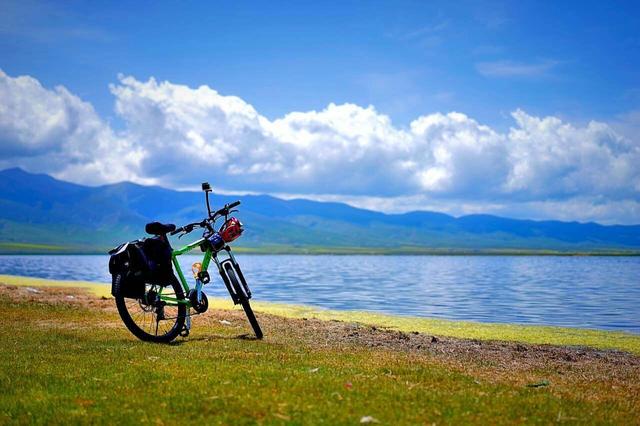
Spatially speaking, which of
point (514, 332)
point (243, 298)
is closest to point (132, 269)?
point (243, 298)

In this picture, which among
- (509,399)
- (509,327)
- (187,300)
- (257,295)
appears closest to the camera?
(509,399)

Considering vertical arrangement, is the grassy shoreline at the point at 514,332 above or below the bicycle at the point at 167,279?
below

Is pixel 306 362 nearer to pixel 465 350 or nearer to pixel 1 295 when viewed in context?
pixel 465 350

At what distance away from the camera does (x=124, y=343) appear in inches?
778

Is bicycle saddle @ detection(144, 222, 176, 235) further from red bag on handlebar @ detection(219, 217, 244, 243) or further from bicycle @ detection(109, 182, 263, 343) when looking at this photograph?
red bag on handlebar @ detection(219, 217, 244, 243)

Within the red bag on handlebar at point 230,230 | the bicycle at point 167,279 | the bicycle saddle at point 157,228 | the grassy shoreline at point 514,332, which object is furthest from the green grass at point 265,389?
the grassy shoreline at point 514,332

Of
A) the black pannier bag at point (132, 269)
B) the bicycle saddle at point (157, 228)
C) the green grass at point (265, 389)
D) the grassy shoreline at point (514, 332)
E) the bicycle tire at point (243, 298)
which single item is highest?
the bicycle saddle at point (157, 228)

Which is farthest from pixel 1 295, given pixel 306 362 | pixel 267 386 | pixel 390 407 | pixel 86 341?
pixel 390 407

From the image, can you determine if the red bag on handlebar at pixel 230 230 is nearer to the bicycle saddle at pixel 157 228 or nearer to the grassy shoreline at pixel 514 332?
the bicycle saddle at pixel 157 228

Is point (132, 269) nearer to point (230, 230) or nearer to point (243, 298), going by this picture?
point (230, 230)

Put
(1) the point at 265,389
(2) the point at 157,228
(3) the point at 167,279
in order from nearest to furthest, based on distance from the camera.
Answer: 1. (1) the point at 265,389
2. (2) the point at 157,228
3. (3) the point at 167,279

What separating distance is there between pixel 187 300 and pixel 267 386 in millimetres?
7944

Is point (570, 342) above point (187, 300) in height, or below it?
below

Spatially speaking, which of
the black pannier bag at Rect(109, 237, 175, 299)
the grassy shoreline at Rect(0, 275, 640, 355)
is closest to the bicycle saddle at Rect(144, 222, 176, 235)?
the black pannier bag at Rect(109, 237, 175, 299)
